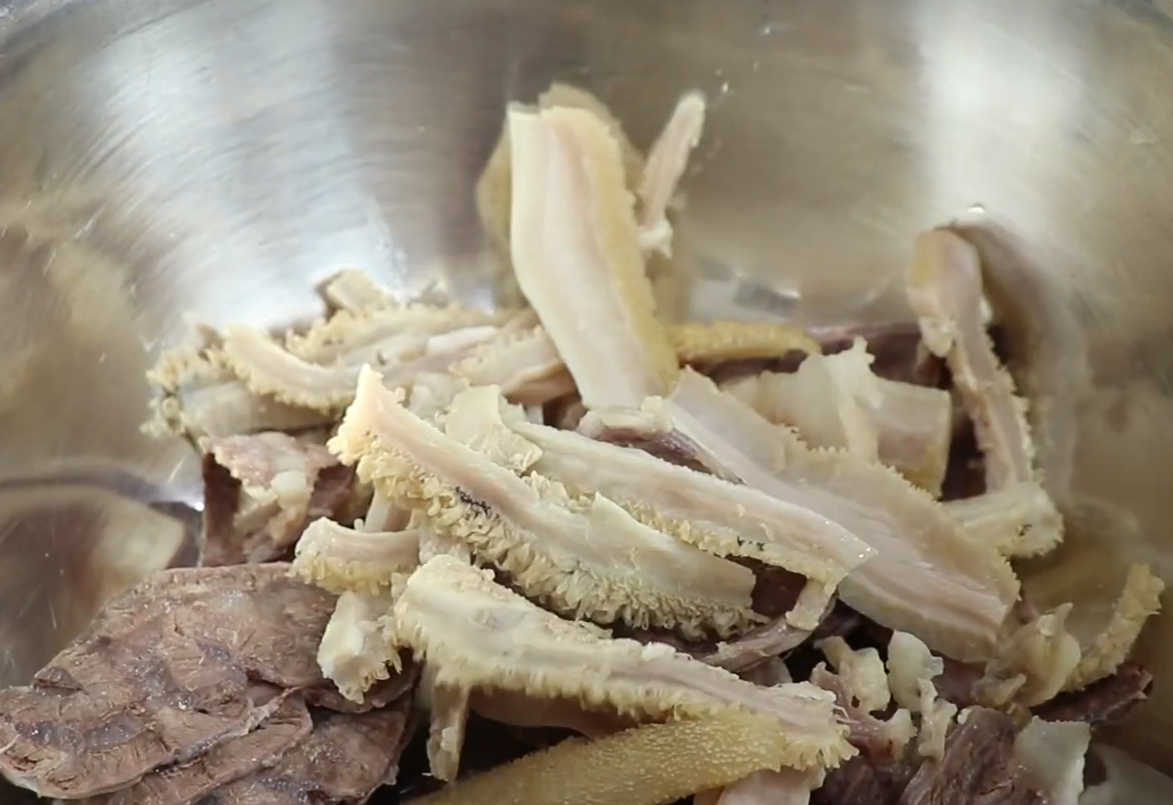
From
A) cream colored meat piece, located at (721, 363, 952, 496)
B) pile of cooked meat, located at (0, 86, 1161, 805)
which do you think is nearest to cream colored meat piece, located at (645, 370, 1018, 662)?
pile of cooked meat, located at (0, 86, 1161, 805)

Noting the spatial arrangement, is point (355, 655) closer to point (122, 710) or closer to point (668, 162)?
point (122, 710)

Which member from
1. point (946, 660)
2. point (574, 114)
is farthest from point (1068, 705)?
point (574, 114)

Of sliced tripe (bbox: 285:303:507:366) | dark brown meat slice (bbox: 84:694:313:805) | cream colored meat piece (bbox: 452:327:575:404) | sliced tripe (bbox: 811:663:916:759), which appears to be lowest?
sliced tripe (bbox: 811:663:916:759)

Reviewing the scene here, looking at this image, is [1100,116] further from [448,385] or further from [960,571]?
[448,385]

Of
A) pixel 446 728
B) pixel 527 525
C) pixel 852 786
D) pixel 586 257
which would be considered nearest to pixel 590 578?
pixel 527 525

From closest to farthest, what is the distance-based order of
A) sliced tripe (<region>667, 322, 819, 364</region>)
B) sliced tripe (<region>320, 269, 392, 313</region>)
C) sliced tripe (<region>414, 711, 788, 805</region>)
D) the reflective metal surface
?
sliced tripe (<region>414, 711, 788, 805</region>)
the reflective metal surface
sliced tripe (<region>667, 322, 819, 364</region>)
sliced tripe (<region>320, 269, 392, 313</region>)

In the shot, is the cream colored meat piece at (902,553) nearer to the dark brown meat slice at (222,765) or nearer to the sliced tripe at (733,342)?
the sliced tripe at (733,342)

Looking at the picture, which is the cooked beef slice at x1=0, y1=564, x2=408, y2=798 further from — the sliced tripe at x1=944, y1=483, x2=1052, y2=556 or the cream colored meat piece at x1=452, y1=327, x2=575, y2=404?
the sliced tripe at x1=944, y1=483, x2=1052, y2=556
